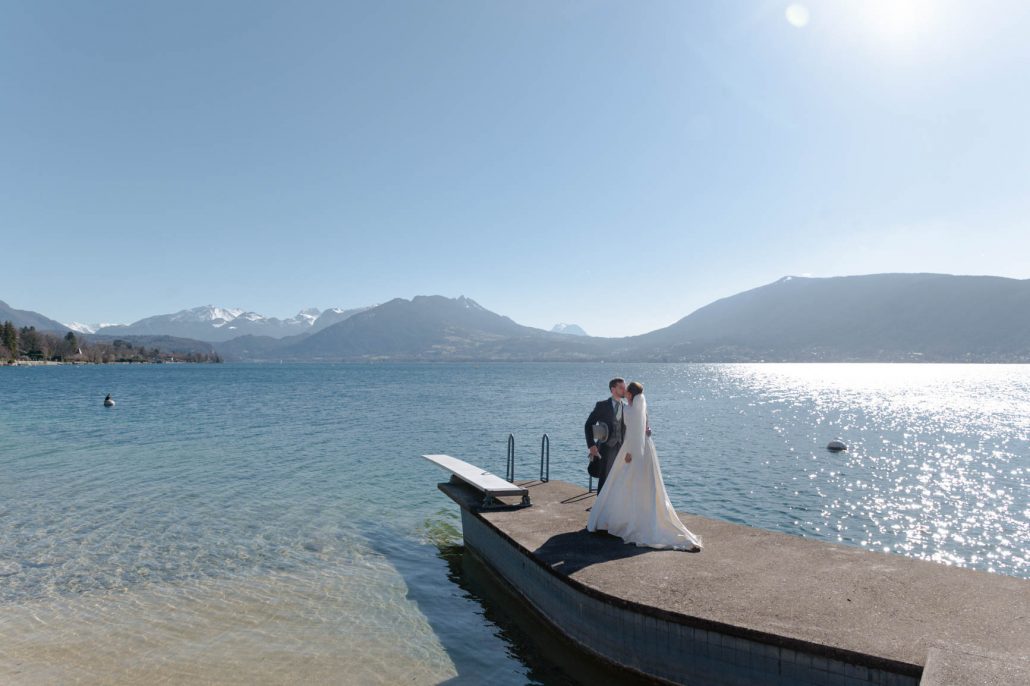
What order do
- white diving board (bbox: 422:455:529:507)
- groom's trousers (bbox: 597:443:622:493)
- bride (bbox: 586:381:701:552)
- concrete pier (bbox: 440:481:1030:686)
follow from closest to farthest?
concrete pier (bbox: 440:481:1030:686) → bride (bbox: 586:381:701:552) → groom's trousers (bbox: 597:443:622:493) → white diving board (bbox: 422:455:529:507)

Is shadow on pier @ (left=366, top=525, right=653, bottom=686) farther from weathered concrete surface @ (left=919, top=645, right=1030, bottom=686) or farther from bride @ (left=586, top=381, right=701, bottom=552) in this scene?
weathered concrete surface @ (left=919, top=645, right=1030, bottom=686)

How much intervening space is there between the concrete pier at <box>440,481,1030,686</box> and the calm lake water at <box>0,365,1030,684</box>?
110 centimetres

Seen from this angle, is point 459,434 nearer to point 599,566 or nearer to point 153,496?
point 153,496

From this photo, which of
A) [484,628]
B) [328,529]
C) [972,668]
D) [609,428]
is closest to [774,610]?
[972,668]

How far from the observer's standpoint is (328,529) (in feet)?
56.8

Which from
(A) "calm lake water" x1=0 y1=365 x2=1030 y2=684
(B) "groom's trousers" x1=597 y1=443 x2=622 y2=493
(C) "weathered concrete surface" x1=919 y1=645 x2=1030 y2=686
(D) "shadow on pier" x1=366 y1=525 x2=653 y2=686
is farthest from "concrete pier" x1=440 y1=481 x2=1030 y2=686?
(B) "groom's trousers" x1=597 y1=443 x2=622 y2=493

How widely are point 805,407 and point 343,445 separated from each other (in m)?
62.8

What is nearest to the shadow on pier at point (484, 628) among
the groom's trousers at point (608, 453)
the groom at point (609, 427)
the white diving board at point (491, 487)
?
the white diving board at point (491, 487)

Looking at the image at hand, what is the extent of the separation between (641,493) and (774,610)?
140 inches

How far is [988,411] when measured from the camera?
66312 mm

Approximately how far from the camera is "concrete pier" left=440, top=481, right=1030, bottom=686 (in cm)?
626

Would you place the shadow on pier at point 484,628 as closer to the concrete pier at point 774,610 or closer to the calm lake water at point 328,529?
the calm lake water at point 328,529

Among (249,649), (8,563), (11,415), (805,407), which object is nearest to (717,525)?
(249,649)

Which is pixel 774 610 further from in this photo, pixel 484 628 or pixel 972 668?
pixel 484 628
